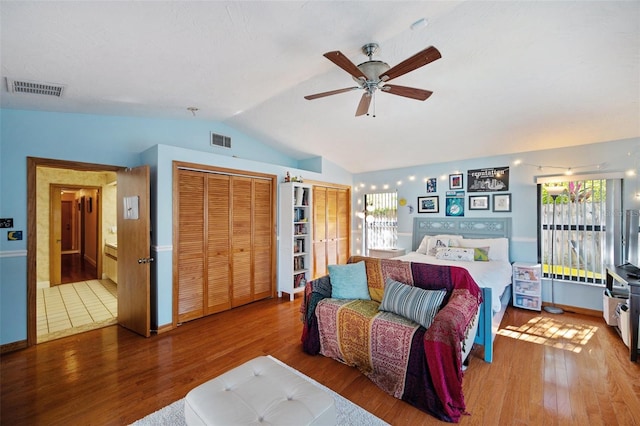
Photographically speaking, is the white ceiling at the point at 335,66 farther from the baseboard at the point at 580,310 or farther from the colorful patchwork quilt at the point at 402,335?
the baseboard at the point at 580,310

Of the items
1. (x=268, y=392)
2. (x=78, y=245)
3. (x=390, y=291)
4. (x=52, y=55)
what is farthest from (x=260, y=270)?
(x=78, y=245)

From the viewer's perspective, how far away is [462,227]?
4.88 metres

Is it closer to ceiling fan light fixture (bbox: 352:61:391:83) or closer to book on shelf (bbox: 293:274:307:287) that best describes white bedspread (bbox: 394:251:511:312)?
book on shelf (bbox: 293:274:307:287)

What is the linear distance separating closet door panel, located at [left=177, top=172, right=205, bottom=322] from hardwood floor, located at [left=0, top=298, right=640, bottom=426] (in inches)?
11.6

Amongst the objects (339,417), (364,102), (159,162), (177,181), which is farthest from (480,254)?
(159,162)

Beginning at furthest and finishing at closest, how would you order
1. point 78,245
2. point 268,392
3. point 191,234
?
1. point 78,245
2. point 191,234
3. point 268,392

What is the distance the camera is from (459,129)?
13.0 ft

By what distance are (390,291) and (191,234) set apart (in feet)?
8.71

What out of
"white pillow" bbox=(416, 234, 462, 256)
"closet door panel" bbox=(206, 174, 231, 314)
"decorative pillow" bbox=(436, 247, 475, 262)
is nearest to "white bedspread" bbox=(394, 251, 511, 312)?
"decorative pillow" bbox=(436, 247, 475, 262)

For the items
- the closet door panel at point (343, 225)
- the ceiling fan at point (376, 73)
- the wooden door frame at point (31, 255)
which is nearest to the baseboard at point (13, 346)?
the wooden door frame at point (31, 255)

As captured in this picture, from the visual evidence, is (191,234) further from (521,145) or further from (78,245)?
(78,245)

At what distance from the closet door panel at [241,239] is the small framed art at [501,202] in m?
4.04

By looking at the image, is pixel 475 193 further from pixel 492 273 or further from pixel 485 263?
pixel 492 273

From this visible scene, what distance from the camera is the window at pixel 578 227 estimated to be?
376 cm
